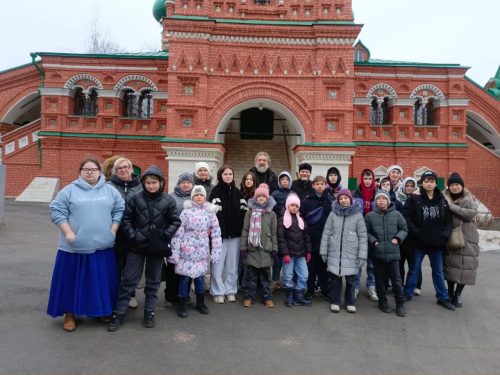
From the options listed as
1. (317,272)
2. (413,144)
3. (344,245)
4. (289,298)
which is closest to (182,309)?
(289,298)

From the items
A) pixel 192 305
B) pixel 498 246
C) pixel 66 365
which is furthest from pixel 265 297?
pixel 498 246

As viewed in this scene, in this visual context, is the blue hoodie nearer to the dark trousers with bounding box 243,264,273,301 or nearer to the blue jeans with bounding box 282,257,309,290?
the dark trousers with bounding box 243,264,273,301

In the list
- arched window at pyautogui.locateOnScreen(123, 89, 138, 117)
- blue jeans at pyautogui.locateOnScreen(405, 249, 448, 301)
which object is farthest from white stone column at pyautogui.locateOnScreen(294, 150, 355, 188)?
arched window at pyautogui.locateOnScreen(123, 89, 138, 117)

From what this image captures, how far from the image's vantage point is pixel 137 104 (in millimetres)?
14344

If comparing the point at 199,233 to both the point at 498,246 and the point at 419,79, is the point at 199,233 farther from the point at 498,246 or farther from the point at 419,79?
the point at 419,79

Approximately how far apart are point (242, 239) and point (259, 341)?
1284 millimetres

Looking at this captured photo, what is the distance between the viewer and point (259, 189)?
4332 millimetres

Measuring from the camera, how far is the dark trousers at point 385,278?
426 cm

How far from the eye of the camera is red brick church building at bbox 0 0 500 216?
10.8 m

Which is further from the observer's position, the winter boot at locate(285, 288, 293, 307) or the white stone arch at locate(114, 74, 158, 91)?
the white stone arch at locate(114, 74, 158, 91)

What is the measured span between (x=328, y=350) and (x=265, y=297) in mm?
1246

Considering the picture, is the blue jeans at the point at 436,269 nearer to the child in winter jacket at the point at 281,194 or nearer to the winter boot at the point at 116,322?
the child in winter jacket at the point at 281,194

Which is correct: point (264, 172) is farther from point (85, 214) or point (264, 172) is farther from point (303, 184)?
point (85, 214)

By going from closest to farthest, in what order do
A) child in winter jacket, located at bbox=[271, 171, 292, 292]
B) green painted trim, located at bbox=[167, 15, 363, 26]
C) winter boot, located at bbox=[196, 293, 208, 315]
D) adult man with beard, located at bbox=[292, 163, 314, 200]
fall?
winter boot, located at bbox=[196, 293, 208, 315] < child in winter jacket, located at bbox=[271, 171, 292, 292] < adult man with beard, located at bbox=[292, 163, 314, 200] < green painted trim, located at bbox=[167, 15, 363, 26]
